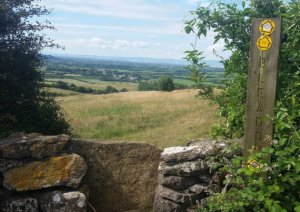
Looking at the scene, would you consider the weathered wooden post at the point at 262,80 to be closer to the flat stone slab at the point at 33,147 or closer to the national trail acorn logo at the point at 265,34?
the national trail acorn logo at the point at 265,34

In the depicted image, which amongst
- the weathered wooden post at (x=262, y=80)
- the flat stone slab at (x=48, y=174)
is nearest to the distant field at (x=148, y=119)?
the flat stone slab at (x=48, y=174)

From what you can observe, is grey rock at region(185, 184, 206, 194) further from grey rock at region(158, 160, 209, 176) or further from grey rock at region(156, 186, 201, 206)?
grey rock at region(158, 160, 209, 176)

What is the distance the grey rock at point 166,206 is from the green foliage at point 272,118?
0.46 meters

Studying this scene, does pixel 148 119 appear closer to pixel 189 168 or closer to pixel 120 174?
pixel 120 174

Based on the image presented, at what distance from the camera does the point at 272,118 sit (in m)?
4.48

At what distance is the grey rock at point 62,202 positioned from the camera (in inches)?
215

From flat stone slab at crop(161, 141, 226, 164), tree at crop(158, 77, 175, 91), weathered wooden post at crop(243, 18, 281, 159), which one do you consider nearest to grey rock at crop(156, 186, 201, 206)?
flat stone slab at crop(161, 141, 226, 164)

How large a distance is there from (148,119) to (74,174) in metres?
17.1

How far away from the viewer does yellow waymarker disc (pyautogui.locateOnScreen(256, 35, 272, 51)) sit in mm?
4641

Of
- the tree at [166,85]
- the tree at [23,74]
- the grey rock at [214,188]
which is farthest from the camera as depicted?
the tree at [166,85]

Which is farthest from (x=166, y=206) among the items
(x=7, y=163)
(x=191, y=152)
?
(x=7, y=163)

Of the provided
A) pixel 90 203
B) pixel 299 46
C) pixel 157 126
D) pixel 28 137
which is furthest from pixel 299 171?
pixel 157 126

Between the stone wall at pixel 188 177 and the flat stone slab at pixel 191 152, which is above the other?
the flat stone slab at pixel 191 152

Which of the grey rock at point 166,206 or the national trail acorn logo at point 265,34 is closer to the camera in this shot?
the national trail acorn logo at point 265,34
